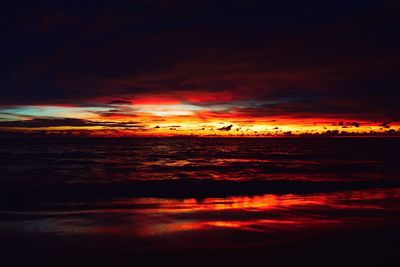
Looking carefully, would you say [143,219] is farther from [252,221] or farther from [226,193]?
[226,193]

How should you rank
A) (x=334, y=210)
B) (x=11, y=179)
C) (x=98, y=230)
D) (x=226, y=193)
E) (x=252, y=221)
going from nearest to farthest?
(x=98, y=230) < (x=252, y=221) < (x=334, y=210) < (x=226, y=193) < (x=11, y=179)

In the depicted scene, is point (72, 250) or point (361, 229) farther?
point (361, 229)

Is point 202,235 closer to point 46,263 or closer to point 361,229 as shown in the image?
point 46,263

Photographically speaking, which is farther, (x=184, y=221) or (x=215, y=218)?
(x=215, y=218)

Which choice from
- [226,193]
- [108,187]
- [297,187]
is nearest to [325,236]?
[226,193]

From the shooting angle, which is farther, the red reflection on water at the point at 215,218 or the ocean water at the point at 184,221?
the red reflection on water at the point at 215,218

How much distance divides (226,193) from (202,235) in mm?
11839

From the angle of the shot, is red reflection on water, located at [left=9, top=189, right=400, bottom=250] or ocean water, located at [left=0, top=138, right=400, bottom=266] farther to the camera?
red reflection on water, located at [left=9, top=189, right=400, bottom=250]

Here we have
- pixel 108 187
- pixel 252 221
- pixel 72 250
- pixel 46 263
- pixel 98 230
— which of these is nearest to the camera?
pixel 46 263

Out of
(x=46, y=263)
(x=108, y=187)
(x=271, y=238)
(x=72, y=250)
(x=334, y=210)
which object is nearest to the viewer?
(x=46, y=263)

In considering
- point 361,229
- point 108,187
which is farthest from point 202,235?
point 108,187

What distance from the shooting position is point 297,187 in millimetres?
24859

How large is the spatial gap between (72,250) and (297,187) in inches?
719

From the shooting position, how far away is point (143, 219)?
13297 mm
